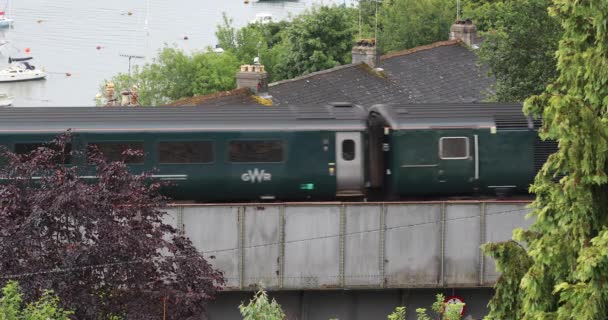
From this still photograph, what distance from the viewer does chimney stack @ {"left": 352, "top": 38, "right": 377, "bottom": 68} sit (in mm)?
53281

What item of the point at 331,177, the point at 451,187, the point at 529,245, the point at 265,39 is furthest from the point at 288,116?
the point at 265,39

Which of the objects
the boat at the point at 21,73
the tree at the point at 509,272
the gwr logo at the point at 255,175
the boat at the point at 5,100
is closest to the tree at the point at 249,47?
the boat at the point at 5,100

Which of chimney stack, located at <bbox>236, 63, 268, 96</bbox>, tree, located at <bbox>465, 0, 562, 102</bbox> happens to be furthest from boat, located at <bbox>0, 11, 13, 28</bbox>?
tree, located at <bbox>465, 0, 562, 102</bbox>

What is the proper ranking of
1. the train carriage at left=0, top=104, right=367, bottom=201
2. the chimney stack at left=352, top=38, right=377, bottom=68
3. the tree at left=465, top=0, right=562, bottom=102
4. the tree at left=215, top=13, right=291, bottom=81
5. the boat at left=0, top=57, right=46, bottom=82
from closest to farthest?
the train carriage at left=0, top=104, right=367, bottom=201 < the tree at left=465, top=0, right=562, bottom=102 < the chimney stack at left=352, top=38, right=377, bottom=68 < the tree at left=215, top=13, right=291, bottom=81 < the boat at left=0, top=57, right=46, bottom=82

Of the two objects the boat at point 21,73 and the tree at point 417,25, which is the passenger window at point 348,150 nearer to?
the tree at point 417,25

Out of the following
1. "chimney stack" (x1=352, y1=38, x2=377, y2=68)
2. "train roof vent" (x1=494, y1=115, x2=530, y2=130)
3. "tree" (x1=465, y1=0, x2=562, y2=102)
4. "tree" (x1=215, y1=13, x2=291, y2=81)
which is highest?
"tree" (x1=215, y1=13, x2=291, y2=81)

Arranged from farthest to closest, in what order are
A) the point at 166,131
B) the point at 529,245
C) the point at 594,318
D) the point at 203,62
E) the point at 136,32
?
the point at 136,32, the point at 203,62, the point at 166,131, the point at 529,245, the point at 594,318

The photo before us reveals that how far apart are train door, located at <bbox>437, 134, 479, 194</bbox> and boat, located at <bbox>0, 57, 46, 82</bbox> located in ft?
286

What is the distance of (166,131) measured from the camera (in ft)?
93.1

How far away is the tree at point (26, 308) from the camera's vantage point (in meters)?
17.4

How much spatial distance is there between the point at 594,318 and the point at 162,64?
64.4 metres

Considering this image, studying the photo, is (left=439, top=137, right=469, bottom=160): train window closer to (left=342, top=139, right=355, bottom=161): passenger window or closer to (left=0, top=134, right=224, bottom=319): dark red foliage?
(left=342, top=139, right=355, bottom=161): passenger window

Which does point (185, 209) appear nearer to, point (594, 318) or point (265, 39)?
point (594, 318)

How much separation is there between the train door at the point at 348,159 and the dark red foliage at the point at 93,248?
9292 millimetres
